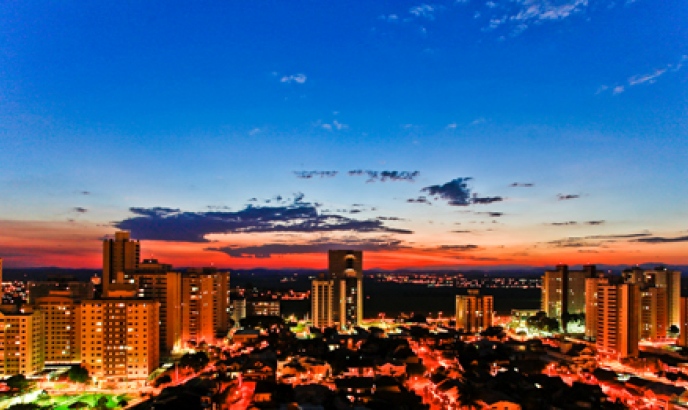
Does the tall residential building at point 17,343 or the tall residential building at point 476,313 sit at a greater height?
the tall residential building at point 17,343

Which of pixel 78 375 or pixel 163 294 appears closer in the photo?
pixel 78 375

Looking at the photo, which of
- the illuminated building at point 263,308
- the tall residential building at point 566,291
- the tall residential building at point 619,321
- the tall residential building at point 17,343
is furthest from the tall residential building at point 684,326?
the tall residential building at point 17,343

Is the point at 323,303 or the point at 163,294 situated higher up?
the point at 163,294

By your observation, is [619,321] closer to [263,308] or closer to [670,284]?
[670,284]

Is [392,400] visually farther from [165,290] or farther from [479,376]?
[165,290]

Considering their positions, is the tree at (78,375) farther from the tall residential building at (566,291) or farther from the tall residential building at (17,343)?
the tall residential building at (566,291)

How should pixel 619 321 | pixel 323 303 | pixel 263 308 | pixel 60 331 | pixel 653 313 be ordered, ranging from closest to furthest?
pixel 60 331 < pixel 619 321 < pixel 653 313 < pixel 323 303 < pixel 263 308

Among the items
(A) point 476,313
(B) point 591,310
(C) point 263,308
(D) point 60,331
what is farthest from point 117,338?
(B) point 591,310
